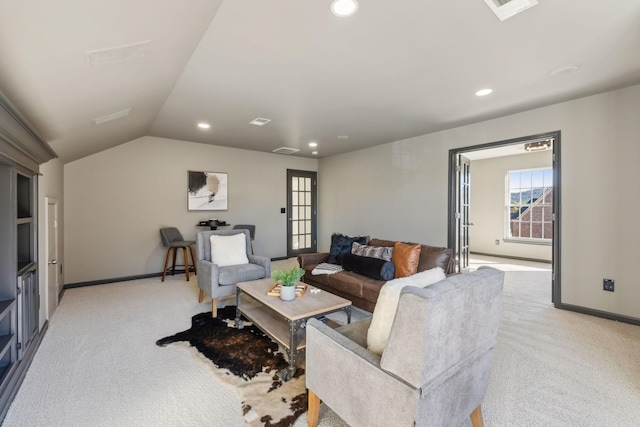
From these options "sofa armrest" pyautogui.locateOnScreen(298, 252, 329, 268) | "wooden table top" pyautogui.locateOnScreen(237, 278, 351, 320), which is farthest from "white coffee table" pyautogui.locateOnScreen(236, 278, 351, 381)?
"sofa armrest" pyautogui.locateOnScreen(298, 252, 329, 268)

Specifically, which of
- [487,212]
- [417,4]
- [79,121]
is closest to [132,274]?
[79,121]

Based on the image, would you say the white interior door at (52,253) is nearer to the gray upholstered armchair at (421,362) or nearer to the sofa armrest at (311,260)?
the sofa armrest at (311,260)

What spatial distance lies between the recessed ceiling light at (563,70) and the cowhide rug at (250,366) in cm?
339

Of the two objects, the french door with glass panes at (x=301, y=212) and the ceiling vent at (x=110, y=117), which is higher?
the ceiling vent at (x=110, y=117)

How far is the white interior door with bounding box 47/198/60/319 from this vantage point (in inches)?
119

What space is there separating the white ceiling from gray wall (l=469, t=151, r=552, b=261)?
369cm

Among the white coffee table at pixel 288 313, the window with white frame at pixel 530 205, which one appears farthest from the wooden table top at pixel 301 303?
the window with white frame at pixel 530 205

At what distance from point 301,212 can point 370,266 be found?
13.1 ft

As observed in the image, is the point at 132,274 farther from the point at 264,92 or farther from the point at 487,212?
the point at 487,212

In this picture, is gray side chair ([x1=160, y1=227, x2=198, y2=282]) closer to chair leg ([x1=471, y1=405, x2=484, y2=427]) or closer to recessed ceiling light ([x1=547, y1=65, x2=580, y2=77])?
chair leg ([x1=471, y1=405, x2=484, y2=427])

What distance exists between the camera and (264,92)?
119 inches

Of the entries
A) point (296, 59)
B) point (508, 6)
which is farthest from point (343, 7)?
point (508, 6)

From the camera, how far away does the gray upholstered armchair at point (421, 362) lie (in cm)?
106

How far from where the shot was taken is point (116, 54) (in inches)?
70.5
